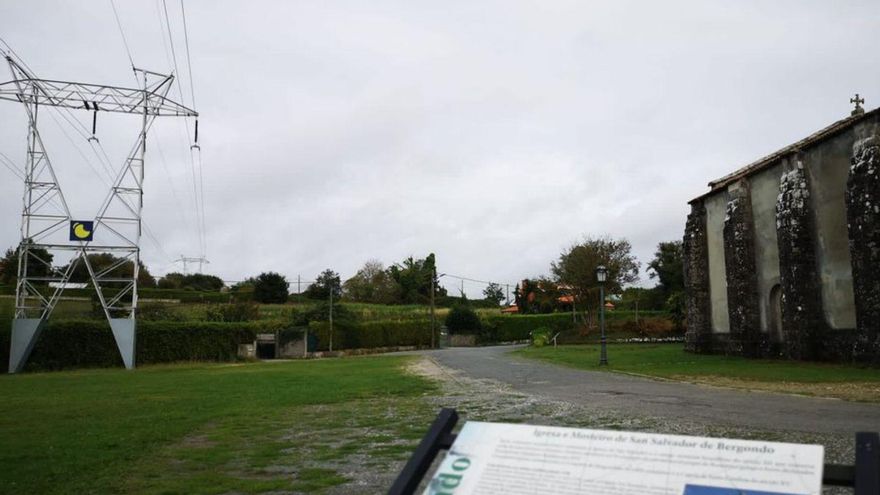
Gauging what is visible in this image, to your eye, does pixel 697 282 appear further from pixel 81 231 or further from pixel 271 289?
pixel 271 289

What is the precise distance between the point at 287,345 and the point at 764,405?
3884cm

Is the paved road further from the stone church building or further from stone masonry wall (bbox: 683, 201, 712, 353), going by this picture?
stone masonry wall (bbox: 683, 201, 712, 353)

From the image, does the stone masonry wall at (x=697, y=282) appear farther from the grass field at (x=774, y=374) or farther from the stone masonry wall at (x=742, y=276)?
the grass field at (x=774, y=374)

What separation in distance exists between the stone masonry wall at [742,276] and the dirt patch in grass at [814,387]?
1043 centimetres

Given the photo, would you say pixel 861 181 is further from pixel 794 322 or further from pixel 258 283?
pixel 258 283

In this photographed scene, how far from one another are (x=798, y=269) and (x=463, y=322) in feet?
130

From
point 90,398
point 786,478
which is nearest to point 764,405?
point 786,478

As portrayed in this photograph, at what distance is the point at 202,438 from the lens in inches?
364

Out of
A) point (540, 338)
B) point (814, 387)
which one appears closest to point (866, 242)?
point (814, 387)

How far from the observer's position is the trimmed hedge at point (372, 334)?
47812 mm

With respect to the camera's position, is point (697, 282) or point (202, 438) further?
point (697, 282)

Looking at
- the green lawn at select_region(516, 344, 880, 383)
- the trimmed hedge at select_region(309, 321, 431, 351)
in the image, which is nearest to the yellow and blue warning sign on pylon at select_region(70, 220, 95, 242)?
the trimmed hedge at select_region(309, 321, 431, 351)

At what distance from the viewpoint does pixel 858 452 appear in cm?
269

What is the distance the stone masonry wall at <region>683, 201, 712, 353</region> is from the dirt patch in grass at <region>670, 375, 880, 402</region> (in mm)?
14105
